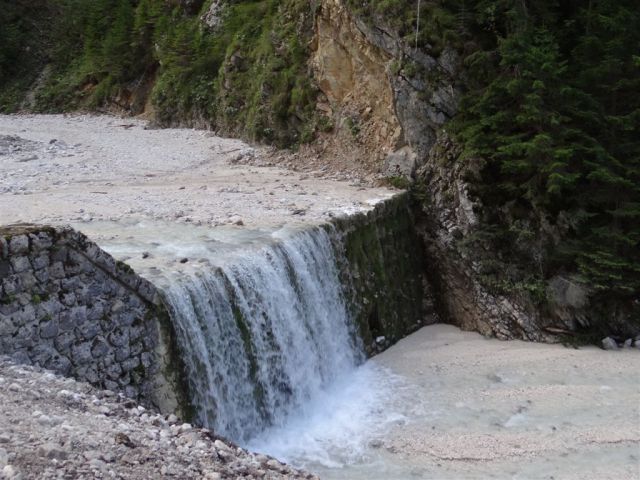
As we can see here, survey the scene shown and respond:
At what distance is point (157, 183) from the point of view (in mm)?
14812

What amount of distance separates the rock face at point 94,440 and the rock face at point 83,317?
0.39 meters

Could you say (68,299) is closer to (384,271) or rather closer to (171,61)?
(384,271)

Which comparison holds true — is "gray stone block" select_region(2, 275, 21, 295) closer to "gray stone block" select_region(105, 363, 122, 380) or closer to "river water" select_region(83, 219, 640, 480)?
"gray stone block" select_region(105, 363, 122, 380)

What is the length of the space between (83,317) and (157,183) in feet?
28.1

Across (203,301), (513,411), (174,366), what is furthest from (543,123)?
(174,366)

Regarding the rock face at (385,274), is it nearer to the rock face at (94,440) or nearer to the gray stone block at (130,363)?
the gray stone block at (130,363)

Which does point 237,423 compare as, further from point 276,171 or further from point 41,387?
point 276,171

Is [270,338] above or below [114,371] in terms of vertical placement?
below

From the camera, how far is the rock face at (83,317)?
6.10m

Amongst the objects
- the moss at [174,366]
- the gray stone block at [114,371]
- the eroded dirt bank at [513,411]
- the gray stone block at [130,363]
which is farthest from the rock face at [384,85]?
the gray stone block at [114,371]

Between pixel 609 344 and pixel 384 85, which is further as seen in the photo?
pixel 384 85

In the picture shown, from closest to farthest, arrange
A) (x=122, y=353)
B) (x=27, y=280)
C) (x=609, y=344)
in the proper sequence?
(x=27, y=280) → (x=122, y=353) → (x=609, y=344)

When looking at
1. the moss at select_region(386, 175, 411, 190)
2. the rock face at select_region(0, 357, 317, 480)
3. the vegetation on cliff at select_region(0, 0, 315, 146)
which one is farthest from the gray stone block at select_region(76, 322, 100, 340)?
the vegetation on cliff at select_region(0, 0, 315, 146)

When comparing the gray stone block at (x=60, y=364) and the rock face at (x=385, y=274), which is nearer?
the gray stone block at (x=60, y=364)
